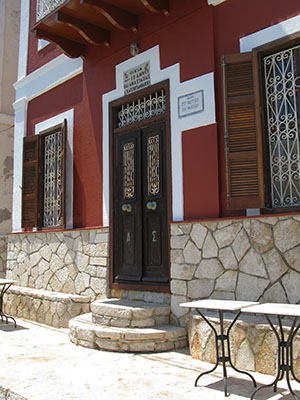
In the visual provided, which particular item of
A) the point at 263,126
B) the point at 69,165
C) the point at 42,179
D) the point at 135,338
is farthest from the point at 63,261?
the point at 263,126

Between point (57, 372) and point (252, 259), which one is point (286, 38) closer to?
point (252, 259)

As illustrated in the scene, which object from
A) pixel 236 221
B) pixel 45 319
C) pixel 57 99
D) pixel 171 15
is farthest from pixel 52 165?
pixel 236 221

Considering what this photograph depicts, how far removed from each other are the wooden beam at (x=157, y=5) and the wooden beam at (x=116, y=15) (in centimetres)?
61

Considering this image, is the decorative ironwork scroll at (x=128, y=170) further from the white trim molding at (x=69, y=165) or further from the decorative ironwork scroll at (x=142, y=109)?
the white trim molding at (x=69, y=165)

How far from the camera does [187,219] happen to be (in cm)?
586

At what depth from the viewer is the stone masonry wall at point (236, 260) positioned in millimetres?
4613

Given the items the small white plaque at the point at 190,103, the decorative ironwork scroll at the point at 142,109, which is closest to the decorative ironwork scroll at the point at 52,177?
the decorative ironwork scroll at the point at 142,109

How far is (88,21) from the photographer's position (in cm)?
721

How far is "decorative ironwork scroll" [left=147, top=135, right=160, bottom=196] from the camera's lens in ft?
21.1

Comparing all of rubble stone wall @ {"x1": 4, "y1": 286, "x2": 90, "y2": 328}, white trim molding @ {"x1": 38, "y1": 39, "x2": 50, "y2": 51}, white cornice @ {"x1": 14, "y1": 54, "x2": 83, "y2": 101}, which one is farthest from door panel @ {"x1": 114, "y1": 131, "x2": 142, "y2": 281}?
white trim molding @ {"x1": 38, "y1": 39, "x2": 50, "y2": 51}

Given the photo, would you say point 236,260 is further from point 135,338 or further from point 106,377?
point 106,377

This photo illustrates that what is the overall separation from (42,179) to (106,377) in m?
5.10

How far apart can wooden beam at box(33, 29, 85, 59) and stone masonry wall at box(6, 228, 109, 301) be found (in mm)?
3100

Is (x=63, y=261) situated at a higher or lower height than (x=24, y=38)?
lower
